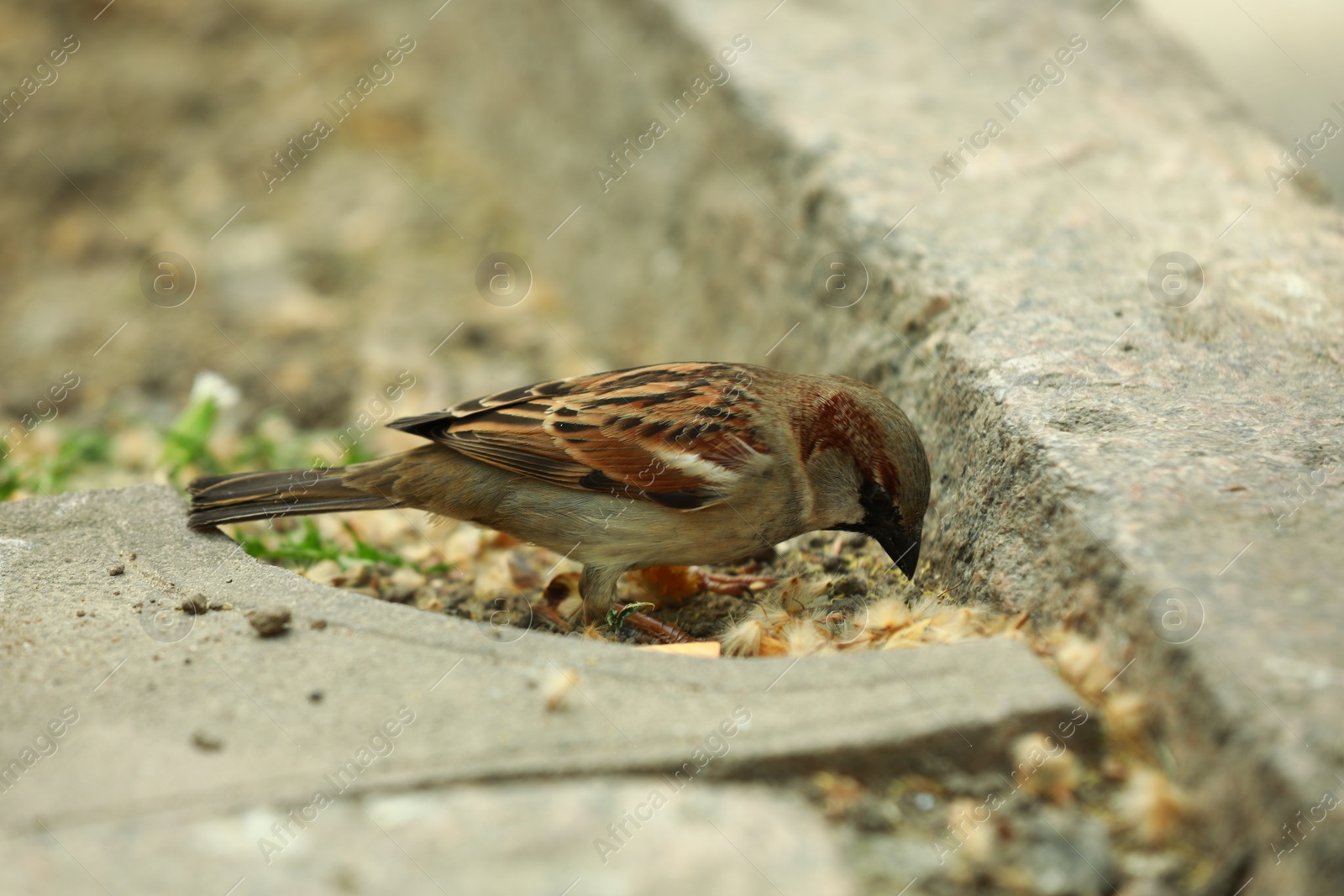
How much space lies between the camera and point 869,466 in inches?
134

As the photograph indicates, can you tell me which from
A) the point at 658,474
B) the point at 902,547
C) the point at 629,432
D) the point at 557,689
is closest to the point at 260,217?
the point at 629,432

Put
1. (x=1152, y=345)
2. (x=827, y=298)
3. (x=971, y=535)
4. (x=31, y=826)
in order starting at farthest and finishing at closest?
(x=827, y=298), (x=1152, y=345), (x=971, y=535), (x=31, y=826)

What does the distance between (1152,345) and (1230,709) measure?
172 cm

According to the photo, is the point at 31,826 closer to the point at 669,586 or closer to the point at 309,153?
the point at 669,586

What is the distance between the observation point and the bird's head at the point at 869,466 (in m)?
3.36

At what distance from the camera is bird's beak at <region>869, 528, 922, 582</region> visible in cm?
345

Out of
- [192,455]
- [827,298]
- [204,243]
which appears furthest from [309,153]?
[827,298]

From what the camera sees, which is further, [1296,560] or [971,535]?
[971,535]

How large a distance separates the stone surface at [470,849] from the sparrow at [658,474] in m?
1.32

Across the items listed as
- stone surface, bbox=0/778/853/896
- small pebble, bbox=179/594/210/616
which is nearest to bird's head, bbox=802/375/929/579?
stone surface, bbox=0/778/853/896

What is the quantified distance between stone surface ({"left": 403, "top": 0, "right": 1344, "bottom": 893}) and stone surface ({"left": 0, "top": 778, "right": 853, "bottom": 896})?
881 mm

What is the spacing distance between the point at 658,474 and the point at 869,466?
63cm

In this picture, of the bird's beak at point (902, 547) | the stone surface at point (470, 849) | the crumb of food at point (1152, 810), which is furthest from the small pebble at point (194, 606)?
the crumb of food at point (1152, 810)

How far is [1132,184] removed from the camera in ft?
15.1
